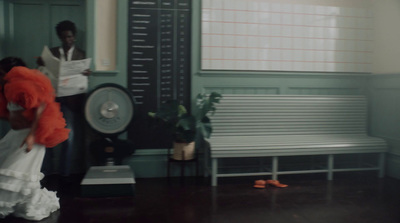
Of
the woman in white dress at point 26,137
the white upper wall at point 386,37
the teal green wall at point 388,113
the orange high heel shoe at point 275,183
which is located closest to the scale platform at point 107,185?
the woman in white dress at point 26,137

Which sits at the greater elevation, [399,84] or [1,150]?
[399,84]

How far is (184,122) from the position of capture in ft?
11.1

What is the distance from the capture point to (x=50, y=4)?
3740mm

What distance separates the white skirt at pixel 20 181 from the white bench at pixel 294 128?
61.1 inches

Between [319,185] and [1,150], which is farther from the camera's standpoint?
[319,185]

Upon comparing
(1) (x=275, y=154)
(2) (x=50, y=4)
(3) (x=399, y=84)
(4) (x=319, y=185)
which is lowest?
(4) (x=319, y=185)

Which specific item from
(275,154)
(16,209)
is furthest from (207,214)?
(16,209)

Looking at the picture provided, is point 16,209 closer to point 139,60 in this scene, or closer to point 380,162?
point 139,60

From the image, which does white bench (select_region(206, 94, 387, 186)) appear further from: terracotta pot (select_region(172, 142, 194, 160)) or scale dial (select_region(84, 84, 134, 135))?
scale dial (select_region(84, 84, 134, 135))

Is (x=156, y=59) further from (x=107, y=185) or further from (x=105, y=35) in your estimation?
Answer: (x=107, y=185)

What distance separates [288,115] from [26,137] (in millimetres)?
2625

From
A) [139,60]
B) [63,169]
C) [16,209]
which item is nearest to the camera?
[16,209]

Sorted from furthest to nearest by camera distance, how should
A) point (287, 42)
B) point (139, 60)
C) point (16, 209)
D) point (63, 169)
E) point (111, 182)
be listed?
point (287, 42) → point (139, 60) → point (63, 169) → point (111, 182) → point (16, 209)

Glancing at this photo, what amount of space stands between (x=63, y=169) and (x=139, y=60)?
132 centimetres
